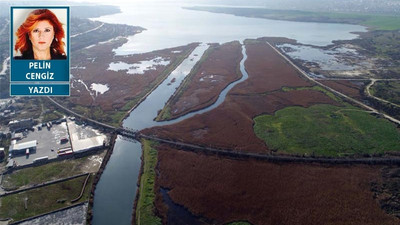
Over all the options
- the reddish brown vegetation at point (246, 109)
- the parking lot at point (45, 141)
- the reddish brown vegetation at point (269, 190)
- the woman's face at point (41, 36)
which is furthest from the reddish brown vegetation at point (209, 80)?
the woman's face at point (41, 36)

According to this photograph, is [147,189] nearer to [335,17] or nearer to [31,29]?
[31,29]

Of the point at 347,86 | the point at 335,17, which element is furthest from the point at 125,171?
the point at 335,17

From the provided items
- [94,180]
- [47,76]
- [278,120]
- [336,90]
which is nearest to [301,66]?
[336,90]

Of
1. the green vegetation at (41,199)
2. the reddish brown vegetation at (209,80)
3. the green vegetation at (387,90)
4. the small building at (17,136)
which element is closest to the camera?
the green vegetation at (41,199)

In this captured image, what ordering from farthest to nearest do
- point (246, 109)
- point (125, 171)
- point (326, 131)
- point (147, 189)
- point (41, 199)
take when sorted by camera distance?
point (246, 109)
point (326, 131)
point (125, 171)
point (147, 189)
point (41, 199)

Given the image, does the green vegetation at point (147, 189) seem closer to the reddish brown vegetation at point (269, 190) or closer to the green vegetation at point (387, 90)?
the reddish brown vegetation at point (269, 190)

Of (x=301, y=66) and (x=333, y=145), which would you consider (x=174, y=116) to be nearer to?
(x=333, y=145)

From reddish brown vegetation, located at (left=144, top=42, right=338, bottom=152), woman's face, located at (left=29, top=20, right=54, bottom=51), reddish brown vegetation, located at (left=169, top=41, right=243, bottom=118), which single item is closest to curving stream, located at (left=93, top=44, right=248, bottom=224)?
reddish brown vegetation, located at (left=169, top=41, right=243, bottom=118)
